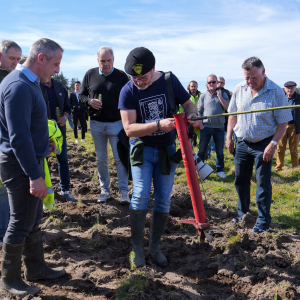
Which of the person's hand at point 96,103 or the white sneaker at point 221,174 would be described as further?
the white sneaker at point 221,174

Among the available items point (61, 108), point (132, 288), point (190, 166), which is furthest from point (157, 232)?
point (61, 108)

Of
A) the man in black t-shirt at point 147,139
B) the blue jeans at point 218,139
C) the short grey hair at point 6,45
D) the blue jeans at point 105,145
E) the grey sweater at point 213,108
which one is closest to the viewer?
the man in black t-shirt at point 147,139

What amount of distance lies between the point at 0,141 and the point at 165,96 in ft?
5.41

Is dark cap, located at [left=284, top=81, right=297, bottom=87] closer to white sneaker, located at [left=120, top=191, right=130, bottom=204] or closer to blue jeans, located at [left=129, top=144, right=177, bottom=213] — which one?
white sneaker, located at [left=120, top=191, right=130, bottom=204]

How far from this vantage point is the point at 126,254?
12.0 feet

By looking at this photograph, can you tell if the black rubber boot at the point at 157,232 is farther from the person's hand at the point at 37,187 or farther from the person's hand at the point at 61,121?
the person's hand at the point at 61,121

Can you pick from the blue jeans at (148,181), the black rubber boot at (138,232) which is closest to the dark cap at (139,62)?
the blue jeans at (148,181)

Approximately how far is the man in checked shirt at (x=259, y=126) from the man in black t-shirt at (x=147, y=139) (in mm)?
1248

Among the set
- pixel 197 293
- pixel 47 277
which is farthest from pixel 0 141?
pixel 197 293

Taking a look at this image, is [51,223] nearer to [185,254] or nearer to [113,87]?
[185,254]

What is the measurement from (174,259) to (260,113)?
2.21 meters

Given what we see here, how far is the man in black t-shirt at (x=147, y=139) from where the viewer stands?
3.19 meters

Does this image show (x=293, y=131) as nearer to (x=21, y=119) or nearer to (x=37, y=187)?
(x=37, y=187)

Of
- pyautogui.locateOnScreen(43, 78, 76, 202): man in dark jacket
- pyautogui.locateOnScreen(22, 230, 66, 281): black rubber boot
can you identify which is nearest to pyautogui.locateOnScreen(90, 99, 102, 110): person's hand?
pyautogui.locateOnScreen(43, 78, 76, 202): man in dark jacket
